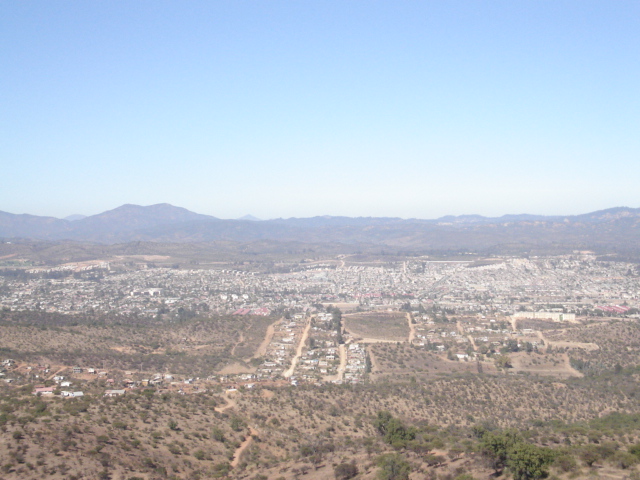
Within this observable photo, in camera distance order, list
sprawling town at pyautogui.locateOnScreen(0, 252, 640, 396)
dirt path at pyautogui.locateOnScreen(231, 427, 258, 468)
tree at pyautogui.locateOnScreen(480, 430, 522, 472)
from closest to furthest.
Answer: tree at pyautogui.locateOnScreen(480, 430, 522, 472) < dirt path at pyautogui.locateOnScreen(231, 427, 258, 468) < sprawling town at pyautogui.locateOnScreen(0, 252, 640, 396)

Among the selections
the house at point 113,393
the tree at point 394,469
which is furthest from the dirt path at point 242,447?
the house at point 113,393

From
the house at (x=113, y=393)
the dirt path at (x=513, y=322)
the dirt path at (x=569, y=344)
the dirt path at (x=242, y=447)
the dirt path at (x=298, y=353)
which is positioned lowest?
the dirt path at (x=298, y=353)

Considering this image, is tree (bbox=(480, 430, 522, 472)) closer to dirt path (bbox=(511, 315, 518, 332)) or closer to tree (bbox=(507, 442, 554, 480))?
tree (bbox=(507, 442, 554, 480))

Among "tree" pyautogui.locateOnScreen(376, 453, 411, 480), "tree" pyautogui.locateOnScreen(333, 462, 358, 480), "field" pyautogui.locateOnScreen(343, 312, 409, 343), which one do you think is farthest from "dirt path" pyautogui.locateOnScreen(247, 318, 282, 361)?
"tree" pyautogui.locateOnScreen(376, 453, 411, 480)

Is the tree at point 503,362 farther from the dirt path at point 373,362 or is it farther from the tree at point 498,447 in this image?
the tree at point 498,447

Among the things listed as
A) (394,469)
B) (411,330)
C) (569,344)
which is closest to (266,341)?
(411,330)
